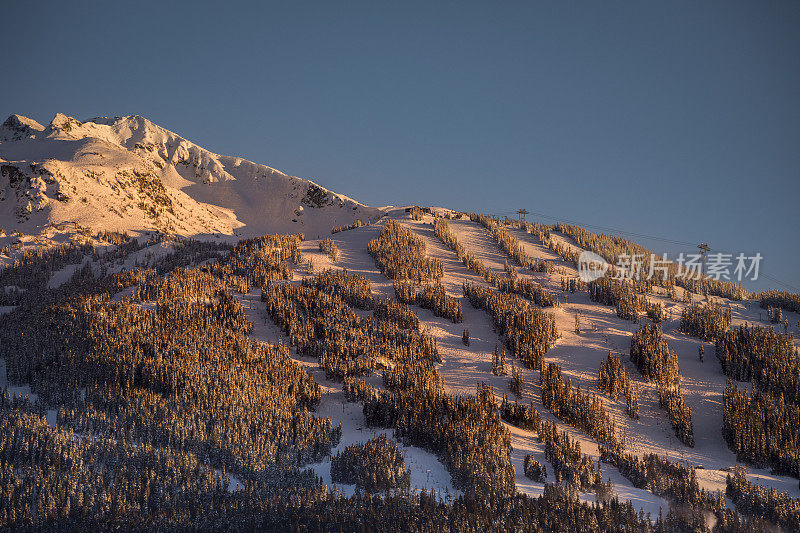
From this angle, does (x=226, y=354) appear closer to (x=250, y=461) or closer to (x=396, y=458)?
(x=250, y=461)

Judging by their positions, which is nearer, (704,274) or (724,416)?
(724,416)

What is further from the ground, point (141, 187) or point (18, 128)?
point (18, 128)

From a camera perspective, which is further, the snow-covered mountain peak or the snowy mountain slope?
the snow-covered mountain peak

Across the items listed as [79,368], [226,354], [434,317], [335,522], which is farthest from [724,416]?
[79,368]

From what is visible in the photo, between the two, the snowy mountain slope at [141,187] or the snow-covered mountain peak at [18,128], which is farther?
the snow-covered mountain peak at [18,128]

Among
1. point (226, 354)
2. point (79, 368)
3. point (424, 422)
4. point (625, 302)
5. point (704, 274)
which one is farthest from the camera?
point (704, 274)

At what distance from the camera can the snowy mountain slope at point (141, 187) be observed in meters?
42.7

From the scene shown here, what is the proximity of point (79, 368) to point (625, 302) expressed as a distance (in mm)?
25264

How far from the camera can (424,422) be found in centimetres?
1335

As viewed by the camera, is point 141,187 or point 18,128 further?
point 18,128

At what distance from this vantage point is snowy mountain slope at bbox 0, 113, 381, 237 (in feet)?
140

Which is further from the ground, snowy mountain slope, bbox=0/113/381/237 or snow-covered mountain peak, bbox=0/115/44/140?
snow-covered mountain peak, bbox=0/115/44/140

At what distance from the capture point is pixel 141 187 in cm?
5222

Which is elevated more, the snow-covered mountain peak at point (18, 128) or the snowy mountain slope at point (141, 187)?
the snow-covered mountain peak at point (18, 128)
